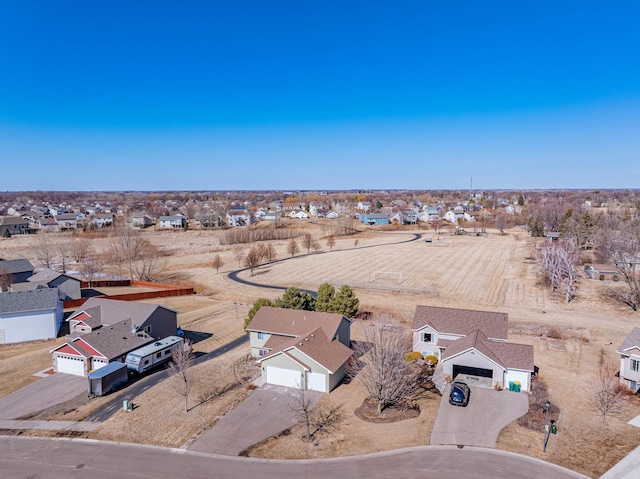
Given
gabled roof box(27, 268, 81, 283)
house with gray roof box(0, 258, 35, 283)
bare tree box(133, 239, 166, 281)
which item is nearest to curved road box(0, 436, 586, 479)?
gabled roof box(27, 268, 81, 283)

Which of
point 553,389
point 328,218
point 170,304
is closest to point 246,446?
point 553,389

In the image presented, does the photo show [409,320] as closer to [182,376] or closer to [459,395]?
[459,395]

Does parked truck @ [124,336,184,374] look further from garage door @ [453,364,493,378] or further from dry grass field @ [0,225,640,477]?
garage door @ [453,364,493,378]

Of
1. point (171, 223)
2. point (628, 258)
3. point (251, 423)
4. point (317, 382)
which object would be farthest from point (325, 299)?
point (171, 223)

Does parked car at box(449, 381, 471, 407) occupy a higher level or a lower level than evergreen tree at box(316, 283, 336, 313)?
lower

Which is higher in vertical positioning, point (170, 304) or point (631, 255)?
point (631, 255)

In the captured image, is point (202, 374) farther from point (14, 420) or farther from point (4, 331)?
point (4, 331)

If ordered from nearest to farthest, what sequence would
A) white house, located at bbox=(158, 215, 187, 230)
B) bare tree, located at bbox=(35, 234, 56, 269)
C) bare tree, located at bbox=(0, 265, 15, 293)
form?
bare tree, located at bbox=(0, 265, 15, 293), bare tree, located at bbox=(35, 234, 56, 269), white house, located at bbox=(158, 215, 187, 230)

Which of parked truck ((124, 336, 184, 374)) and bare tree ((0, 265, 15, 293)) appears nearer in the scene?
parked truck ((124, 336, 184, 374))
